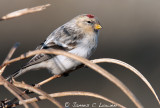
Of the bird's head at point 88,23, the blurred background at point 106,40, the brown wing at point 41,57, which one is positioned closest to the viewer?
the brown wing at point 41,57

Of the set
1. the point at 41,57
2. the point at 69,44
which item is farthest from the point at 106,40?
the point at 41,57

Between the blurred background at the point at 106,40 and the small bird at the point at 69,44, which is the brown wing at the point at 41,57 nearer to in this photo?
the small bird at the point at 69,44

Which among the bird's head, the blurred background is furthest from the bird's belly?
the blurred background

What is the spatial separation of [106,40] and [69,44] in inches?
176

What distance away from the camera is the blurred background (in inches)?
208

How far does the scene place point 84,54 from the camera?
107 inches

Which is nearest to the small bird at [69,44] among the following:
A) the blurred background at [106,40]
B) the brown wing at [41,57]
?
the brown wing at [41,57]

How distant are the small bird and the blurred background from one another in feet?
6.08

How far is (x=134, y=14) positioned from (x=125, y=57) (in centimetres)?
198

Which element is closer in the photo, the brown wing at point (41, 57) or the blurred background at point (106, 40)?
the brown wing at point (41, 57)

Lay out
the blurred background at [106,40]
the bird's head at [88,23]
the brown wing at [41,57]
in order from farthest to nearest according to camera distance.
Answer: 1. the blurred background at [106,40]
2. the bird's head at [88,23]
3. the brown wing at [41,57]

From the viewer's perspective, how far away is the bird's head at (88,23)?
3143 millimetres

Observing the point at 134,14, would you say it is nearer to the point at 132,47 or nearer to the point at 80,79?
the point at 132,47

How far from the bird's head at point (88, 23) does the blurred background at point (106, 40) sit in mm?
1794
